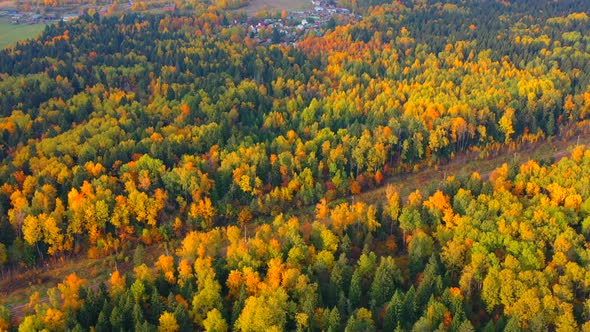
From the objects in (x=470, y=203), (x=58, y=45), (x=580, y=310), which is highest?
(x=58, y=45)

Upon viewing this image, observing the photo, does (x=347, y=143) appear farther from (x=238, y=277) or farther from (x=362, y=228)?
(x=238, y=277)

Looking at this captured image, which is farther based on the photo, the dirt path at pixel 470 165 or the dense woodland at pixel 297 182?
the dirt path at pixel 470 165

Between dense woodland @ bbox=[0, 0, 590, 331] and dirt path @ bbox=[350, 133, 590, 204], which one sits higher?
dense woodland @ bbox=[0, 0, 590, 331]

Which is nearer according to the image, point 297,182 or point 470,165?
point 297,182

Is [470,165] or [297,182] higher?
[297,182]

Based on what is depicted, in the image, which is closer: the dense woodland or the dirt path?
the dense woodland

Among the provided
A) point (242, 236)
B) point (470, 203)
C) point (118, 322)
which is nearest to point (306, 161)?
point (242, 236)

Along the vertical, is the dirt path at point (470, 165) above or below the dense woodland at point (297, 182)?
below

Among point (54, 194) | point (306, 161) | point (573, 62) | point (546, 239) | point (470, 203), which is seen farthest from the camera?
point (573, 62)
